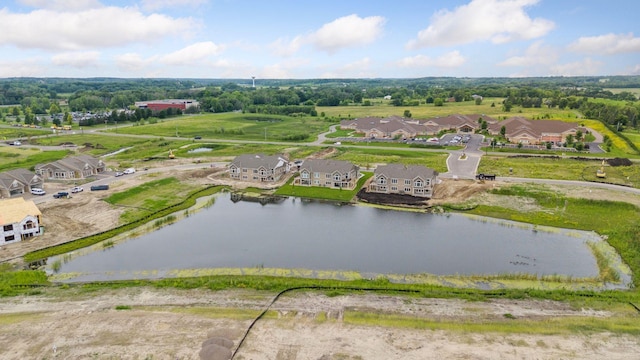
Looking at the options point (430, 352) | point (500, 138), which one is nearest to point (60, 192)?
point (430, 352)

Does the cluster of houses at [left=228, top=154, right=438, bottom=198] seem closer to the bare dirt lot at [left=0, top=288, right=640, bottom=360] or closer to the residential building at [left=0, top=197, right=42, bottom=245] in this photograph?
the bare dirt lot at [left=0, top=288, right=640, bottom=360]

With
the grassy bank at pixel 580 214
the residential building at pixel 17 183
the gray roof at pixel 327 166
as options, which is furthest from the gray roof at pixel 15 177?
the grassy bank at pixel 580 214

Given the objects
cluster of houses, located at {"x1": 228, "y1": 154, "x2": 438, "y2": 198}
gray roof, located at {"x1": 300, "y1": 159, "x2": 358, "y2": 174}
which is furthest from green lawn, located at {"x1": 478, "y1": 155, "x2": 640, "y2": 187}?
gray roof, located at {"x1": 300, "y1": 159, "x2": 358, "y2": 174}

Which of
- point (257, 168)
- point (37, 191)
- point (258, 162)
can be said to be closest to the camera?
point (37, 191)

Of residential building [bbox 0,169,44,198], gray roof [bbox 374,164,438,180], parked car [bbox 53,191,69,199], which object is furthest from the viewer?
gray roof [bbox 374,164,438,180]

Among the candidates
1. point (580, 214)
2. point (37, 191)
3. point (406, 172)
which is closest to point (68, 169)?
point (37, 191)

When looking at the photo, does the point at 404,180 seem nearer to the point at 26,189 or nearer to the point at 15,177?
the point at 26,189
